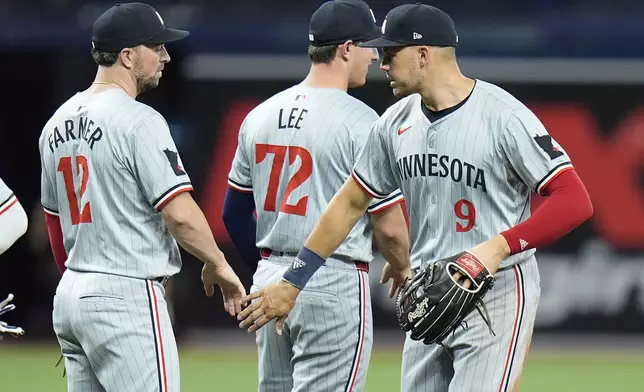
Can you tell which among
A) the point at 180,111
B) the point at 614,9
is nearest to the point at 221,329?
the point at 180,111

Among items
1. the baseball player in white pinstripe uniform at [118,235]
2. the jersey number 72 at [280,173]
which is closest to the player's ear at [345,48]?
the jersey number 72 at [280,173]

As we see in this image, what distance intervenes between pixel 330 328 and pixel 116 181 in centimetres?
124

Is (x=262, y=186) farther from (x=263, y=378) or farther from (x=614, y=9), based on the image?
(x=614, y=9)

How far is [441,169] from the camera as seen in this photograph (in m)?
4.61

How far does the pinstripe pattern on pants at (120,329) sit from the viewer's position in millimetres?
4727

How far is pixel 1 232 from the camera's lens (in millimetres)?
4312

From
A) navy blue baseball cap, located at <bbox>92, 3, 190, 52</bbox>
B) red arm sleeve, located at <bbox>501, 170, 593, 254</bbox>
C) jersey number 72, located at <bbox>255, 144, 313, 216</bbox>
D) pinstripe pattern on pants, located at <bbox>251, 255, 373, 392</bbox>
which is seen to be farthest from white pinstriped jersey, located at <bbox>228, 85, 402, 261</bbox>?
red arm sleeve, located at <bbox>501, 170, 593, 254</bbox>

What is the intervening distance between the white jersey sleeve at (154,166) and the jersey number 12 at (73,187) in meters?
0.20

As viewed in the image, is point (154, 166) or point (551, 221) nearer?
point (551, 221)

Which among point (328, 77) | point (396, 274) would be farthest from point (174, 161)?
point (396, 274)

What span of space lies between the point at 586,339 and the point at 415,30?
7.49m

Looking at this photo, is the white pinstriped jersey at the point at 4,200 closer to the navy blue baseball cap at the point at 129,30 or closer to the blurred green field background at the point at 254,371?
the navy blue baseball cap at the point at 129,30

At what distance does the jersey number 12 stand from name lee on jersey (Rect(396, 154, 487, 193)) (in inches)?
48.5

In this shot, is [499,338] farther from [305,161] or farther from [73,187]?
[73,187]
